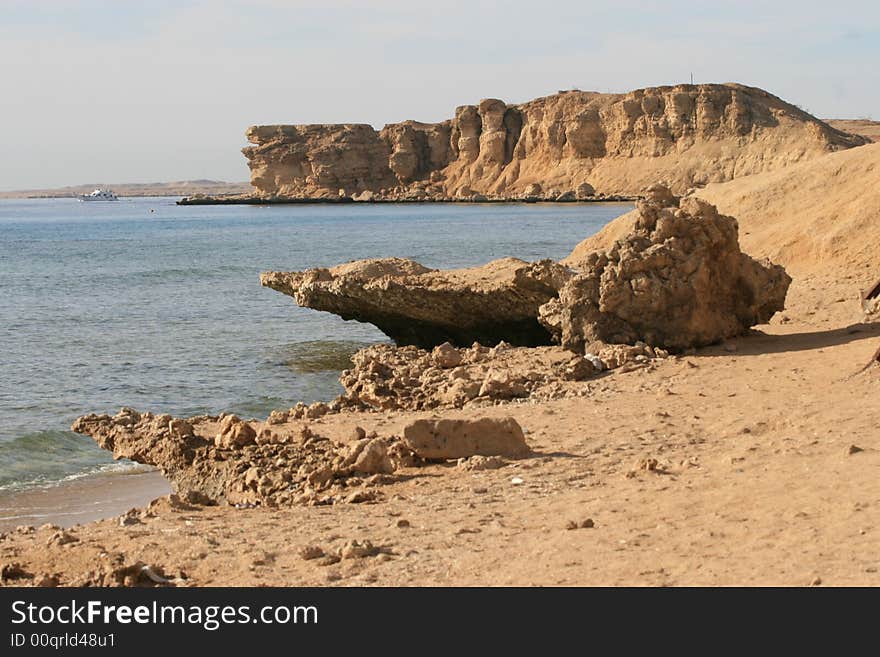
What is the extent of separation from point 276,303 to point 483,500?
17608mm

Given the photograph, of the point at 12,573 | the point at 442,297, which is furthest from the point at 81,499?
the point at 442,297

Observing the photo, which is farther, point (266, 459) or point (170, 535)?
point (266, 459)

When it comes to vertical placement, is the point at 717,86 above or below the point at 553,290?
above

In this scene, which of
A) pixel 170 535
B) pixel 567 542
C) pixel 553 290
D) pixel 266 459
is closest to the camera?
pixel 567 542

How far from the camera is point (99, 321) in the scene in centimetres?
2220

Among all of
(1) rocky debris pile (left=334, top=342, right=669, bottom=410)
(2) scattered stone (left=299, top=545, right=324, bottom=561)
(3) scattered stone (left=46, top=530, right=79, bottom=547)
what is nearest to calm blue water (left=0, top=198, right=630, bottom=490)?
(1) rocky debris pile (left=334, top=342, right=669, bottom=410)

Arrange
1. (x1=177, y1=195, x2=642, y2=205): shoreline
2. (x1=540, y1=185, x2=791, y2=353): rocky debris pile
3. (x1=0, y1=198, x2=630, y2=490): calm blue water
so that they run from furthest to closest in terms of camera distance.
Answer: (x1=177, y1=195, x2=642, y2=205): shoreline < (x1=0, y1=198, x2=630, y2=490): calm blue water < (x1=540, y1=185, x2=791, y2=353): rocky debris pile

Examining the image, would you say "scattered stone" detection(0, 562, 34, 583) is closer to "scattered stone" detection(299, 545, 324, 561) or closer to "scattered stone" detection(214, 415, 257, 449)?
"scattered stone" detection(299, 545, 324, 561)

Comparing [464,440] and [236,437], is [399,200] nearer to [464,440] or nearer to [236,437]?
[236,437]

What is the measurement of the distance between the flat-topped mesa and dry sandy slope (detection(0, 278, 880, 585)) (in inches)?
182

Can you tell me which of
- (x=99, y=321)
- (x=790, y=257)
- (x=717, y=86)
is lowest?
(x=99, y=321)

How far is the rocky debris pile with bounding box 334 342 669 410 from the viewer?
34.7 ft
